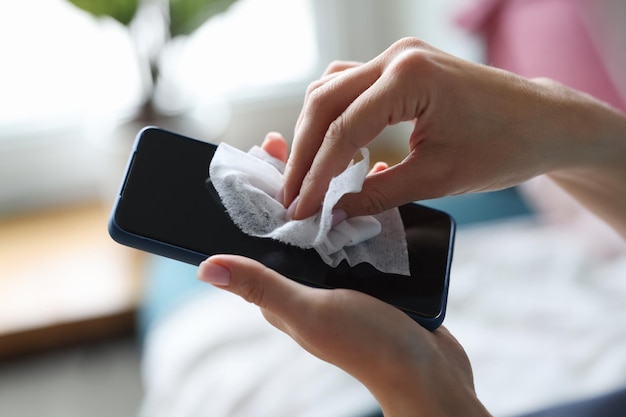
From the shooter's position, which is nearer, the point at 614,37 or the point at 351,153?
the point at 351,153

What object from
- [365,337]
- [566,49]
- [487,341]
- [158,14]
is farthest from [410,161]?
[158,14]

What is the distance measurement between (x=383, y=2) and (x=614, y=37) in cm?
60

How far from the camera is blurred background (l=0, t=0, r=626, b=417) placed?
141 centimetres

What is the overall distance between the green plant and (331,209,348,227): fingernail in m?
0.79

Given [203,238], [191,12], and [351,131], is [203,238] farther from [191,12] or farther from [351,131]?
[191,12]

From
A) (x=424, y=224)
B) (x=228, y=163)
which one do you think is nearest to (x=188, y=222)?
(x=228, y=163)

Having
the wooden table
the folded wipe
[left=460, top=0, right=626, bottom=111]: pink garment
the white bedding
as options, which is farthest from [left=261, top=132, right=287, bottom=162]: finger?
the wooden table

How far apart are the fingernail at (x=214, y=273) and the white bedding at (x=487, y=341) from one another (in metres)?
0.42

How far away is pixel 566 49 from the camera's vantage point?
123 centimetres

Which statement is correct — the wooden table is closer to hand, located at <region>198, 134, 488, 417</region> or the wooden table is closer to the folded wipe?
the folded wipe

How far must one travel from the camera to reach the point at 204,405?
0.99 m

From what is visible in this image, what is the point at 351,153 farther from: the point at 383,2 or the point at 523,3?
the point at 383,2

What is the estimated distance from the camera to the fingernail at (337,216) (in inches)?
25.8

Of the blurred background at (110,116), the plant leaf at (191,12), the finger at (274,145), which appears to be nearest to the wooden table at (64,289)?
the blurred background at (110,116)
